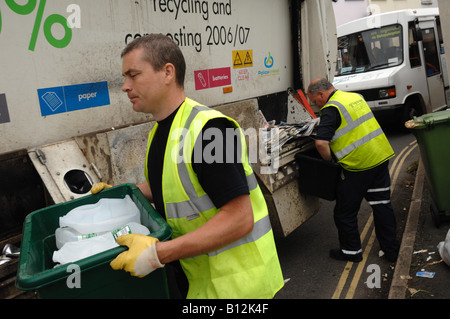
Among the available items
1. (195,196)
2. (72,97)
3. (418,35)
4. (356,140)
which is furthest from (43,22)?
(418,35)

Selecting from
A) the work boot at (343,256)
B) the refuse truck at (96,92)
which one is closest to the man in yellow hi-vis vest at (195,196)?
the refuse truck at (96,92)

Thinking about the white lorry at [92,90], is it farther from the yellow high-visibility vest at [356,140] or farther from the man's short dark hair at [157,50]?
the man's short dark hair at [157,50]

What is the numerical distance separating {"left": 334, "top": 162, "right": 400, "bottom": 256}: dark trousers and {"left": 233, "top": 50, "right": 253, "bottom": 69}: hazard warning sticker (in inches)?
56.2

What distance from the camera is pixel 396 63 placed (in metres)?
8.07

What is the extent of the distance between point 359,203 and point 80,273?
115 inches

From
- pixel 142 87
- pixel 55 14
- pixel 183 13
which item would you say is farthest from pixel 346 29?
pixel 142 87

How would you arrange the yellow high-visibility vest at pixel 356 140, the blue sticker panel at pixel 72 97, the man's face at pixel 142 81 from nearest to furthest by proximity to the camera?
1. the man's face at pixel 142 81
2. the blue sticker panel at pixel 72 97
3. the yellow high-visibility vest at pixel 356 140

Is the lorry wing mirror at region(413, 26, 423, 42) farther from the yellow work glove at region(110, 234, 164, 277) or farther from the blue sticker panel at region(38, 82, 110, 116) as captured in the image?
the yellow work glove at region(110, 234, 164, 277)

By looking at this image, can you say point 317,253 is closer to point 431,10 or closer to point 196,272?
point 196,272

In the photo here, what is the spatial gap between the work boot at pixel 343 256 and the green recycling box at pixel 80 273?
255 centimetres

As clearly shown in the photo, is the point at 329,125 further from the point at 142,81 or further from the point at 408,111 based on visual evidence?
the point at 408,111

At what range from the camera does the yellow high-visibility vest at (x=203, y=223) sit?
57.1 inches

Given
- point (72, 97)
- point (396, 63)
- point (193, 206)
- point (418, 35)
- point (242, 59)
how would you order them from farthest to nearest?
point (396, 63) → point (418, 35) → point (242, 59) → point (72, 97) → point (193, 206)

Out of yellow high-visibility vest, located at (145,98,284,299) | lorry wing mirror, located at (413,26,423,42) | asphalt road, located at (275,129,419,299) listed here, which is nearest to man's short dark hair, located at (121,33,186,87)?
yellow high-visibility vest, located at (145,98,284,299)
